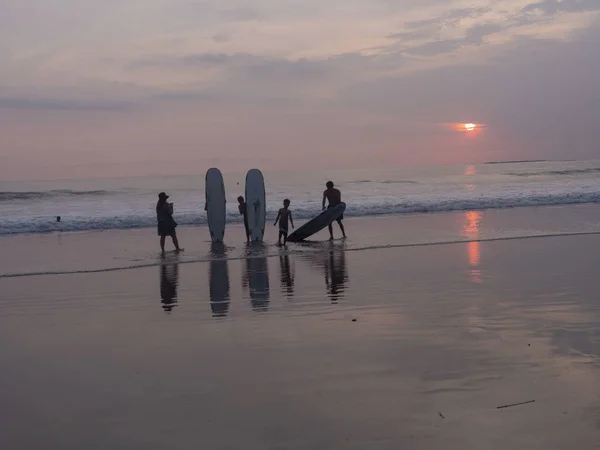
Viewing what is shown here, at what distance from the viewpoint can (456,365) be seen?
569 centimetres

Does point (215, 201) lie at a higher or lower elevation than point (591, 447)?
higher

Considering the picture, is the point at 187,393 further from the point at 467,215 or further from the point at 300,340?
the point at 467,215

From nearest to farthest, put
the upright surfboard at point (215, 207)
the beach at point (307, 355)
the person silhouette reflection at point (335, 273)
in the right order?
the beach at point (307, 355), the person silhouette reflection at point (335, 273), the upright surfboard at point (215, 207)

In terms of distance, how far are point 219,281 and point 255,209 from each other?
21.3 feet

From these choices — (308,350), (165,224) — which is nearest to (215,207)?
(165,224)

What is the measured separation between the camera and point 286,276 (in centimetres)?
1128

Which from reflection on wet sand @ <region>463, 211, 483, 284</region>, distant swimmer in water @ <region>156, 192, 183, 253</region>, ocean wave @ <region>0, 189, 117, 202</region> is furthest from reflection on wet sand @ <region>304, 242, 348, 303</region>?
ocean wave @ <region>0, 189, 117, 202</region>

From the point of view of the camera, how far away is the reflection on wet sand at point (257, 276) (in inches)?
353

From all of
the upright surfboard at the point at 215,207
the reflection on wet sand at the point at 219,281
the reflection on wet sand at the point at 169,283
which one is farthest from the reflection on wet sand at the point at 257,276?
the upright surfboard at the point at 215,207

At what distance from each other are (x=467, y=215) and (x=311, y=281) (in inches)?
587

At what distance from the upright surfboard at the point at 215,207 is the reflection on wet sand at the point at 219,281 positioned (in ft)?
3.30

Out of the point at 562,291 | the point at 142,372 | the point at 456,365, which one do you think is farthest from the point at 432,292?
the point at 142,372

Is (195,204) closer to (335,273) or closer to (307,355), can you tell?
(335,273)

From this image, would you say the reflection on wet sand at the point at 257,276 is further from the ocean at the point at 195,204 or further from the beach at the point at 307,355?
the ocean at the point at 195,204
